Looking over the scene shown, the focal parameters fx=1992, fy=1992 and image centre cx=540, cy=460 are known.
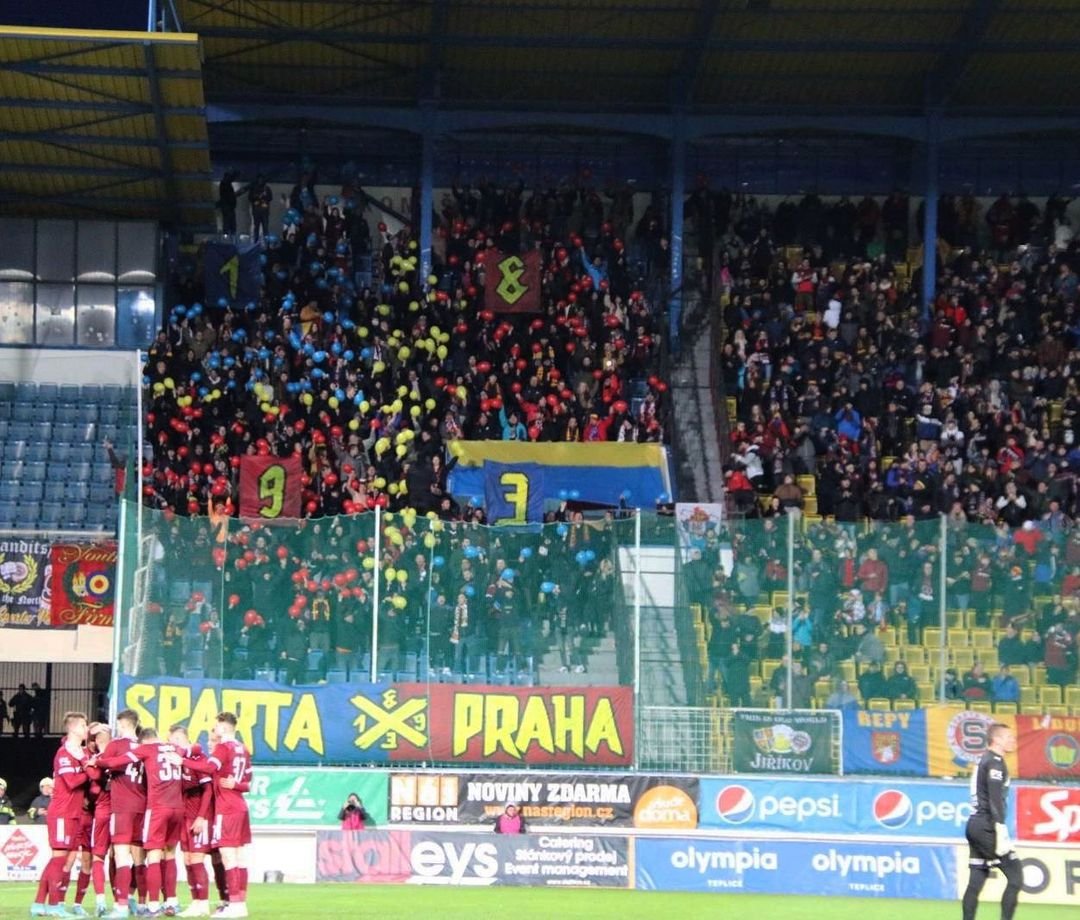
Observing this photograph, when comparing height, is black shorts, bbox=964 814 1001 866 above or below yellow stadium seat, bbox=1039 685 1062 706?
below

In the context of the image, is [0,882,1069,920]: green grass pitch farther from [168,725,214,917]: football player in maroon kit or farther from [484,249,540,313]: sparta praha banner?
[484,249,540,313]: sparta praha banner

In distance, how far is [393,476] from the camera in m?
32.9

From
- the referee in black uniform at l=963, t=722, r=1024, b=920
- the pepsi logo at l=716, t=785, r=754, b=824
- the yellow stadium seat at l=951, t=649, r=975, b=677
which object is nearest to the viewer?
the referee in black uniform at l=963, t=722, r=1024, b=920

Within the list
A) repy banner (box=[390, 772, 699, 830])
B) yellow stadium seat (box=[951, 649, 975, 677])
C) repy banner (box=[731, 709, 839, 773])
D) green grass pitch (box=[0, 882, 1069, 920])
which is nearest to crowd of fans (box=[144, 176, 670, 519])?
repy banner (box=[390, 772, 699, 830])

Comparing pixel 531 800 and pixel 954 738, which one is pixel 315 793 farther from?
pixel 954 738

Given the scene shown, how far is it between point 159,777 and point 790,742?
9010mm

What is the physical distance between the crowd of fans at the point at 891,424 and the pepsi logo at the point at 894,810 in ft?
3.92

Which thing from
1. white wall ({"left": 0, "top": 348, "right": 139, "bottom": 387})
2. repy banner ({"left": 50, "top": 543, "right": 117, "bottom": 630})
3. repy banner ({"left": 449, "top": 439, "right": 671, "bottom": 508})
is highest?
white wall ({"left": 0, "top": 348, "right": 139, "bottom": 387})

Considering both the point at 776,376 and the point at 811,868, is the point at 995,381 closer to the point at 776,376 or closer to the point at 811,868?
the point at 776,376

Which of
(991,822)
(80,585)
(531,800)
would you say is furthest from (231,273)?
(991,822)

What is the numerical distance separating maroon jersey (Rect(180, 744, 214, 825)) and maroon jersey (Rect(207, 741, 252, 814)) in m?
0.07

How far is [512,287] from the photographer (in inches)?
1502

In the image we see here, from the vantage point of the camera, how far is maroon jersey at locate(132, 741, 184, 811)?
1708 cm

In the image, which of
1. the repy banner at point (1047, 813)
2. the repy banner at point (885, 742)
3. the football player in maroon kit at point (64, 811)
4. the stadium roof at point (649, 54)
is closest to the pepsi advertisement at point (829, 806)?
the repy banner at point (885, 742)
